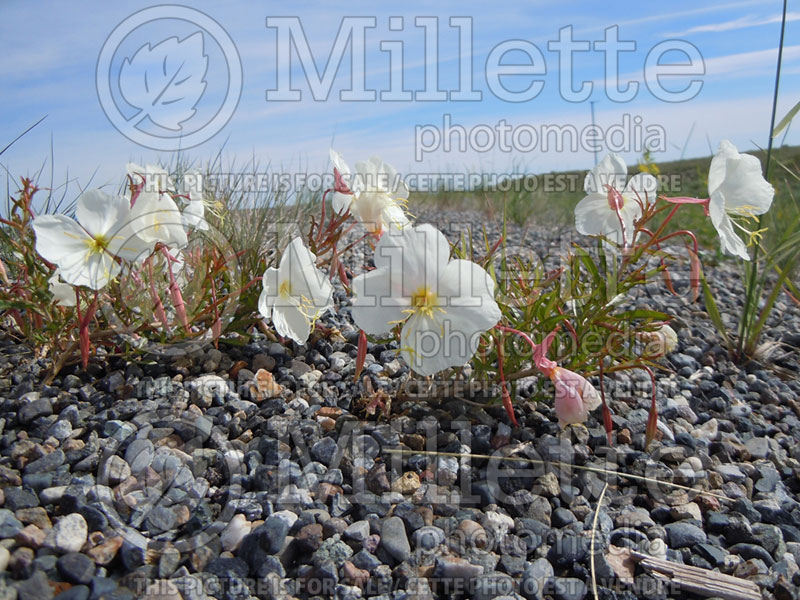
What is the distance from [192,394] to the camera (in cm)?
224

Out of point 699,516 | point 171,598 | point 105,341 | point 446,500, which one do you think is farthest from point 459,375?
point 105,341

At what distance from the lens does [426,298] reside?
1666mm

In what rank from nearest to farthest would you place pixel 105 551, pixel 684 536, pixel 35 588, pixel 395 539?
pixel 35 588 < pixel 105 551 < pixel 395 539 < pixel 684 536

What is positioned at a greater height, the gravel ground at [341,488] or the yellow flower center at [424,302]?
the yellow flower center at [424,302]

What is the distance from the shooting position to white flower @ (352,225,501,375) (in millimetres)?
1614

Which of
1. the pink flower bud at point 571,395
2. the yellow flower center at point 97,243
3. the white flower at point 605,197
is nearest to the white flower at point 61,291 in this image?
the yellow flower center at point 97,243

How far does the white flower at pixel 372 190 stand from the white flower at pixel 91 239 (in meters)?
0.69

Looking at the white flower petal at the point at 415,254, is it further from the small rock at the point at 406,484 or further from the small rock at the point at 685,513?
the small rock at the point at 685,513

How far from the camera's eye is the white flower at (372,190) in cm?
197

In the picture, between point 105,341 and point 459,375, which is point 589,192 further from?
point 105,341

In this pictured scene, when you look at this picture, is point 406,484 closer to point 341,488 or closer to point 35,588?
point 341,488

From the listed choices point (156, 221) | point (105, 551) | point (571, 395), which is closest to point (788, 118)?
point (571, 395)

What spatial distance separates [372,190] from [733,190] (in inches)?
47.8

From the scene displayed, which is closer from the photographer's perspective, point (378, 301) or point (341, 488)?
point (378, 301)
